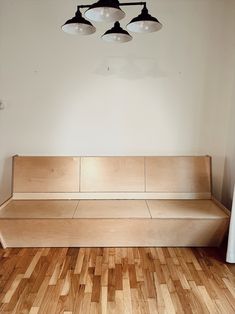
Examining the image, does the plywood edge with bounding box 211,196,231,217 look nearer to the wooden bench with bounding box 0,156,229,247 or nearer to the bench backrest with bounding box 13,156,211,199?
the wooden bench with bounding box 0,156,229,247

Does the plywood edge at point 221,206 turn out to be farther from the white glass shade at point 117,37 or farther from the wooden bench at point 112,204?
the white glass shade at point 117,37

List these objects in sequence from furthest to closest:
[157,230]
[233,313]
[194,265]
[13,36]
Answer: [13,36] < [157,230] < [194,265] < [233,313]

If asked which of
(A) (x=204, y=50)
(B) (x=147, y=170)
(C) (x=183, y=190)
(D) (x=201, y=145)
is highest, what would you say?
(A) (x=204, y=50)

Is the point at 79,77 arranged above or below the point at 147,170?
above

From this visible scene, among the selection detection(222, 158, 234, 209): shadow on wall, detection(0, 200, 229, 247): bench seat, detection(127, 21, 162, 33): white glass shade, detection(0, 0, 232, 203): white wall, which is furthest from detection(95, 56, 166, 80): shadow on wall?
detection(0, 200, 229, 247): bench seat

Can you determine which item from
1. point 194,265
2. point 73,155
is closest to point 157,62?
point 73,155

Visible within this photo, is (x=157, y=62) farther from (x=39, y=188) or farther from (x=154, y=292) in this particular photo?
(x=154, y=292)

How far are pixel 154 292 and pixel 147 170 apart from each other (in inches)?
54.1

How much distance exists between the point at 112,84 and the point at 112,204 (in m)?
1.37

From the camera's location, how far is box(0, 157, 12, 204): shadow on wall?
3277mm

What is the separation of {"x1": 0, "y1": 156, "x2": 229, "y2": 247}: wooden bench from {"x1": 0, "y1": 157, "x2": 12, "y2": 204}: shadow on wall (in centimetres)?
21

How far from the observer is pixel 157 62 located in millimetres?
3119

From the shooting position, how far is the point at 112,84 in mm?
3148

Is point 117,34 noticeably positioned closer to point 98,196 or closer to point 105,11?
point 105,11
